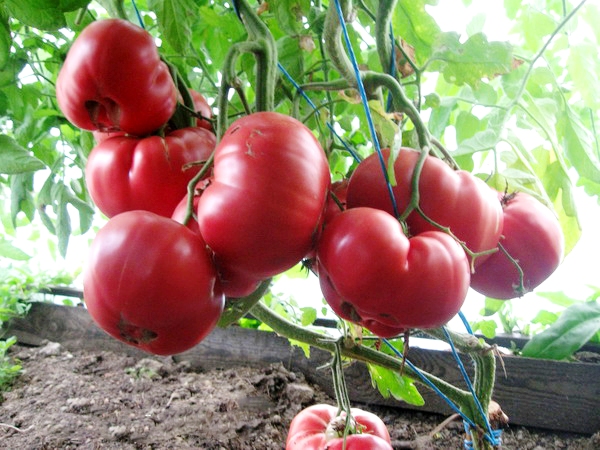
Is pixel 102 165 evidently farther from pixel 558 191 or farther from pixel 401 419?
pixel 401 419

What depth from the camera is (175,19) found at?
1.68 ft

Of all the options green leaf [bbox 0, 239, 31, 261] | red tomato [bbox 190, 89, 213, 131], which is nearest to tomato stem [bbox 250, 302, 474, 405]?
red tomato [bbox 190, 89, 213, 131]

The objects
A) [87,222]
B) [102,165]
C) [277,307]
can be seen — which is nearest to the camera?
[102,165]

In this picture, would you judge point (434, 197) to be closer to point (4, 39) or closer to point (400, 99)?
point (400, 99)

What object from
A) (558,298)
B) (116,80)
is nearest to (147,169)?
(116,80)

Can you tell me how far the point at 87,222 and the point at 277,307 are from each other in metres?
0.41

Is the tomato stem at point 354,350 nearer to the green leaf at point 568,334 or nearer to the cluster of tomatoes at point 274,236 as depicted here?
the cluster of tomatoes at point 274,236

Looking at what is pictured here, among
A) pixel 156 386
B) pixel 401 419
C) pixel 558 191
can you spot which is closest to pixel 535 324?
pixel 401 419

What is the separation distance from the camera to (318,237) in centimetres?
35

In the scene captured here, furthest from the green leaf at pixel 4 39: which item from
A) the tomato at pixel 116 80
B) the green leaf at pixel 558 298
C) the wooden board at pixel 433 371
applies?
the green leaf at pixel 558 298

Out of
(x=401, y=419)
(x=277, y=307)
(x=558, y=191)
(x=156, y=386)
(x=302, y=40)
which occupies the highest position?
(x=302, y=40)

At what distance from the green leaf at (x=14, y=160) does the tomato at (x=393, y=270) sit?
0.39 m

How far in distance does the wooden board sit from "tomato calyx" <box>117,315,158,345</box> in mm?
913

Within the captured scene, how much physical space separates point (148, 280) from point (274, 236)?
0.26 ft
